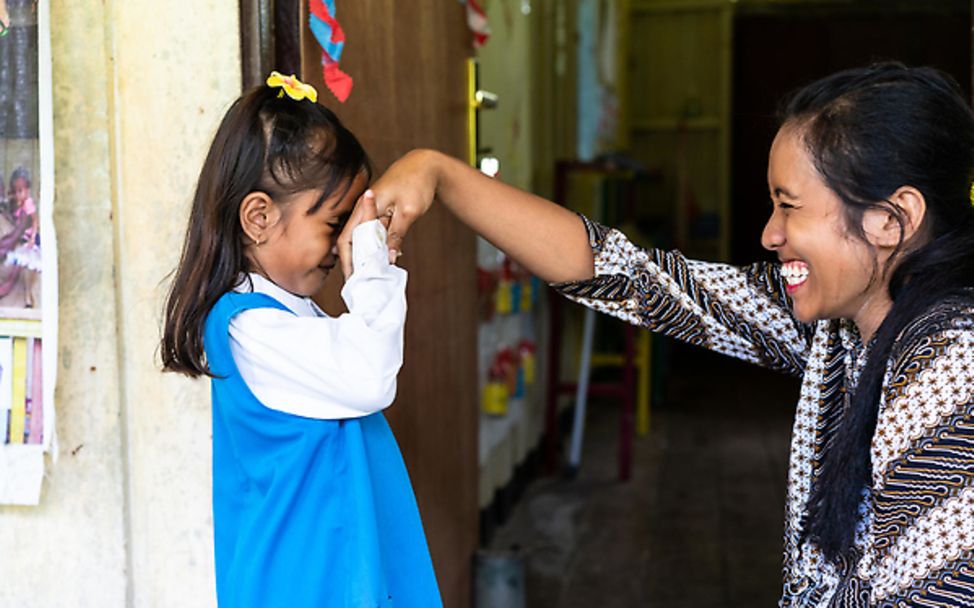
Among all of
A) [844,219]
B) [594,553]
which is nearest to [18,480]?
[844,219]

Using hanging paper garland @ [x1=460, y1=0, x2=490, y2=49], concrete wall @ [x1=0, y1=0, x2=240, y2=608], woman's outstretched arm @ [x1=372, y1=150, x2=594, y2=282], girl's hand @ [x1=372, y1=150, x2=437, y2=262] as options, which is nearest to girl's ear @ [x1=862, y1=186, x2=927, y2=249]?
woman's outstretched arm @ [x1=372, y1=150, x2=594, y2=282]

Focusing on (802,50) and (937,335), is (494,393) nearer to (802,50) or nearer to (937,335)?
(937,335)

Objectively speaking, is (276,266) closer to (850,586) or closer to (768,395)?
(850,586)

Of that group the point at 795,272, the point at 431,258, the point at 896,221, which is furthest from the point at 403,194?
the point at 431,258

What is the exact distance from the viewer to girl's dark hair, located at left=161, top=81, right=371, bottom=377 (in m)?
1.42

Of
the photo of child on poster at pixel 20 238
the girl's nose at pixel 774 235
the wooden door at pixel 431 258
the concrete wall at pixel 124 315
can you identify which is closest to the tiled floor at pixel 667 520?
the wooden door at pixel 431 258

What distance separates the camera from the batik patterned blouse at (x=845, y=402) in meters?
1.21

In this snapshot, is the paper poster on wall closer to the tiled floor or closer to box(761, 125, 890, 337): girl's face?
box(761, 125, 890, 337): girl's face

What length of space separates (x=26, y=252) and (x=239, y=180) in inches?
25.1

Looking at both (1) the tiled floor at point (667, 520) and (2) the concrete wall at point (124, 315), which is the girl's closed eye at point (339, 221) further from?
(1) the tiled floor at point (667, 520)

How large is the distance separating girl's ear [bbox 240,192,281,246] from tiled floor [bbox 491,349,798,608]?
219cm

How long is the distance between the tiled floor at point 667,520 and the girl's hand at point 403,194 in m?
2.13

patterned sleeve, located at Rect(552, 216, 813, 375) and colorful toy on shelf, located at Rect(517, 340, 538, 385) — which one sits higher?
patterned sleeve, located at Rect(552, 216, 813, 375)

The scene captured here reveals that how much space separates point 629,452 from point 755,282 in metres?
3.08
